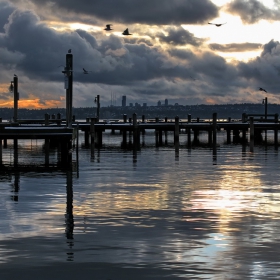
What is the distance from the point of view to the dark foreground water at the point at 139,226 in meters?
12.4

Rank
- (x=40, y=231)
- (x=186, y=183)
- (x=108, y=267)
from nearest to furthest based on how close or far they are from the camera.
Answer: (x=108, y=267) → (x=40, y=231) → (x=186, y=183)

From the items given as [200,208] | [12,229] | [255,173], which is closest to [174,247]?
[12,229]

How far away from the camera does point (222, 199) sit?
22.1m

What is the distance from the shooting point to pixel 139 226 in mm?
16750

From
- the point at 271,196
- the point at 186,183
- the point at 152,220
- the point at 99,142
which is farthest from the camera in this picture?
the point at 99,142

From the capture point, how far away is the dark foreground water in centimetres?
1245

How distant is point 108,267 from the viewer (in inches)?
492

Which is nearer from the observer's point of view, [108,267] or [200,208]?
[108,267]

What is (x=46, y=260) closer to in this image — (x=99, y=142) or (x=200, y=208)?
(x=200, y=208)

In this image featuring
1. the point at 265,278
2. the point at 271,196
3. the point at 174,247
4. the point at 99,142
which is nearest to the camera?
the point at 265,278

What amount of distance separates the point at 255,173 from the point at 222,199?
1078 cm

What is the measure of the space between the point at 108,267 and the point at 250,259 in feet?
8.75

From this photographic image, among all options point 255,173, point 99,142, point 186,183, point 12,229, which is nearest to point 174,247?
point 12,229

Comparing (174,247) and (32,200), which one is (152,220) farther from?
(32,200)
